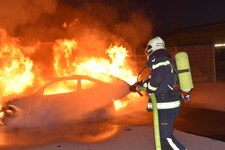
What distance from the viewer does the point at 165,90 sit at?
509 cm

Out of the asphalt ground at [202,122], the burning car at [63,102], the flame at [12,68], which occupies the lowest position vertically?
the asphalt ground at [202,122]

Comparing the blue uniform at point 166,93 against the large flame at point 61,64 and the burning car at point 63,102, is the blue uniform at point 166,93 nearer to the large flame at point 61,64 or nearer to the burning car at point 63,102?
the burning car at point 63,102

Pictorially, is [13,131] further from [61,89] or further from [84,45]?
[84,45]

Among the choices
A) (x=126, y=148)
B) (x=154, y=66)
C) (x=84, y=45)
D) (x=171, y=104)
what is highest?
(x=84, y=45)

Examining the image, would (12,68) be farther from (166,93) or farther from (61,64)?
(166,93)

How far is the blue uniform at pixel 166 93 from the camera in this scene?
5.02 m

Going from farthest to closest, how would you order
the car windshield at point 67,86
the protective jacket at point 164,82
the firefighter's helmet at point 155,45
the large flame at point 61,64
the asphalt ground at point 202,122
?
the large flame at point 61,64, the car windshield at point 67,86, the asphalt ground at point 202,122, the firefighter's helmet at point 155,45, the protective jacket at point 164,82

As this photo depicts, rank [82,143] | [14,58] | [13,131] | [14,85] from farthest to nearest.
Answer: [14,58], [14,85], [13,131], [82,143]

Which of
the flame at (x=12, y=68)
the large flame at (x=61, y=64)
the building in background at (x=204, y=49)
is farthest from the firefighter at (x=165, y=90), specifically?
the building in background at (x=204, y=49)

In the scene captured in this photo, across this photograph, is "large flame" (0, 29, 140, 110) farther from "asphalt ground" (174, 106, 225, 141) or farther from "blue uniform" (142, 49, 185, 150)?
"blue uniform" (142, 49, 185, 150)

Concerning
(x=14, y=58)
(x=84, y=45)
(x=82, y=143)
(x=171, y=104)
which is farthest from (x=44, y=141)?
(x=84, y=45)

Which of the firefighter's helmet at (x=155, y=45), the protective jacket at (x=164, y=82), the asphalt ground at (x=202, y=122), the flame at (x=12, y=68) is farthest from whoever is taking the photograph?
the flame at (x=12, y=68)

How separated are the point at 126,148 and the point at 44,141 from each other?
1.81 meters

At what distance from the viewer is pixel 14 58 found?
11.6 m
